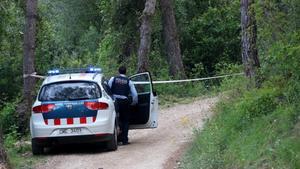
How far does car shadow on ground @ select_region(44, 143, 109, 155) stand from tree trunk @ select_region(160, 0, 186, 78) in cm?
1291

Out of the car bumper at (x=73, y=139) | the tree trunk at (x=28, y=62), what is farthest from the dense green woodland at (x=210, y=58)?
the car bumper at (x=73, y=139)

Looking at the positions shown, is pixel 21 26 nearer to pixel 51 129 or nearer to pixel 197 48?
pixel 197 48

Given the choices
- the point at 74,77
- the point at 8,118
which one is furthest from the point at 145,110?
the point at 8,118

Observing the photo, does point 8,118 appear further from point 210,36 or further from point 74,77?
point 210,36

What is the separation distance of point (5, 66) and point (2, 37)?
1.18m

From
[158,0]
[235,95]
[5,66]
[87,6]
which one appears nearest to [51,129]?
[235,95]

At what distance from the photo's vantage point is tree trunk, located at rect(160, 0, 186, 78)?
27.2 m

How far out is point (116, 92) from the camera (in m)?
14.6

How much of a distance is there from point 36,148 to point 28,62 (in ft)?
15.0

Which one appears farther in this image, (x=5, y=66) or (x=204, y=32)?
(x=204, y=32)

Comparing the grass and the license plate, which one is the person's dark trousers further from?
the grass

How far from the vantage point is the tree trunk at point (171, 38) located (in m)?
27.2

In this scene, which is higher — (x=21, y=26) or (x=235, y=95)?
(x=21, y=26)

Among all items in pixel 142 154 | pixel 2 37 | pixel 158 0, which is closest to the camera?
pixel 142 154
